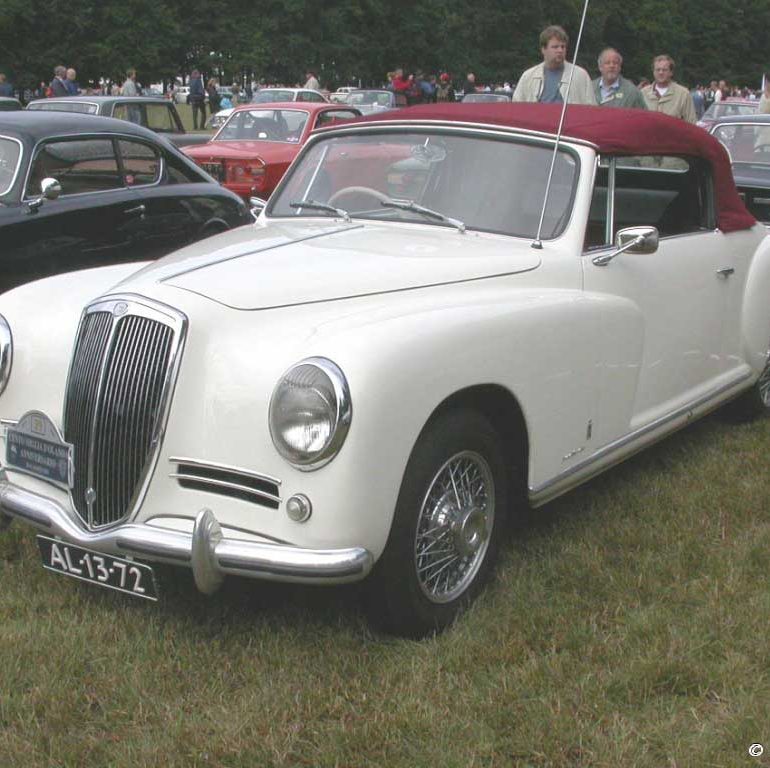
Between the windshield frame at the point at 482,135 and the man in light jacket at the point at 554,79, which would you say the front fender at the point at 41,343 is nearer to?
the windshield frame at the point at 482,135

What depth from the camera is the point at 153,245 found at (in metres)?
7.93

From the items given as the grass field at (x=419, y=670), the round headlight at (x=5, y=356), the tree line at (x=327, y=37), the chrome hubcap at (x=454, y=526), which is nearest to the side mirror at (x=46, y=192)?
the grass field at (x=419, y=670)

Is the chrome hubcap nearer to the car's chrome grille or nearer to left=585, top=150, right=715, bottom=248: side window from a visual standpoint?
left=585, top=150, right=715, bottom=248: side window

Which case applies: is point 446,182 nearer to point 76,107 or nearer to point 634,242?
point 634,242

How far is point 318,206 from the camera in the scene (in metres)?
4.77

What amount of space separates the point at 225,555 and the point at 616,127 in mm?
2595

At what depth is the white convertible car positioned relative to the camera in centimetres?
315

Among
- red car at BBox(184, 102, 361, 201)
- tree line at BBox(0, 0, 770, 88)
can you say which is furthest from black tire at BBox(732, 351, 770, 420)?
tree line at BBox(0, 0, 770, 88)

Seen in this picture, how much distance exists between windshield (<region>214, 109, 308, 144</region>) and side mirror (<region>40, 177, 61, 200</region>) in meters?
6.38

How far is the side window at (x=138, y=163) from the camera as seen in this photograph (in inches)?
314

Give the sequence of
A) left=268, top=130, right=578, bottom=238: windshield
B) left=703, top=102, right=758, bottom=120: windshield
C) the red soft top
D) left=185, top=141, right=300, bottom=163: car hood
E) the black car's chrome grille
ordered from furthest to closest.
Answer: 1. left=703, top=102, right=758, bottom=120: windshield
2. left=185, top=141, right=300, bottom=163: car hood
3. the red soft top
4. left=268, top=130, right=578, bottom=238: windshield
5. the black car's chrome grille

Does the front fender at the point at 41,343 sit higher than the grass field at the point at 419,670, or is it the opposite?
the front fender at the point at 41,343

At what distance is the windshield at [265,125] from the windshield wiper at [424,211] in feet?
29.0

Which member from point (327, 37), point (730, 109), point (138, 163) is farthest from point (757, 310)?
point (327, 37)
